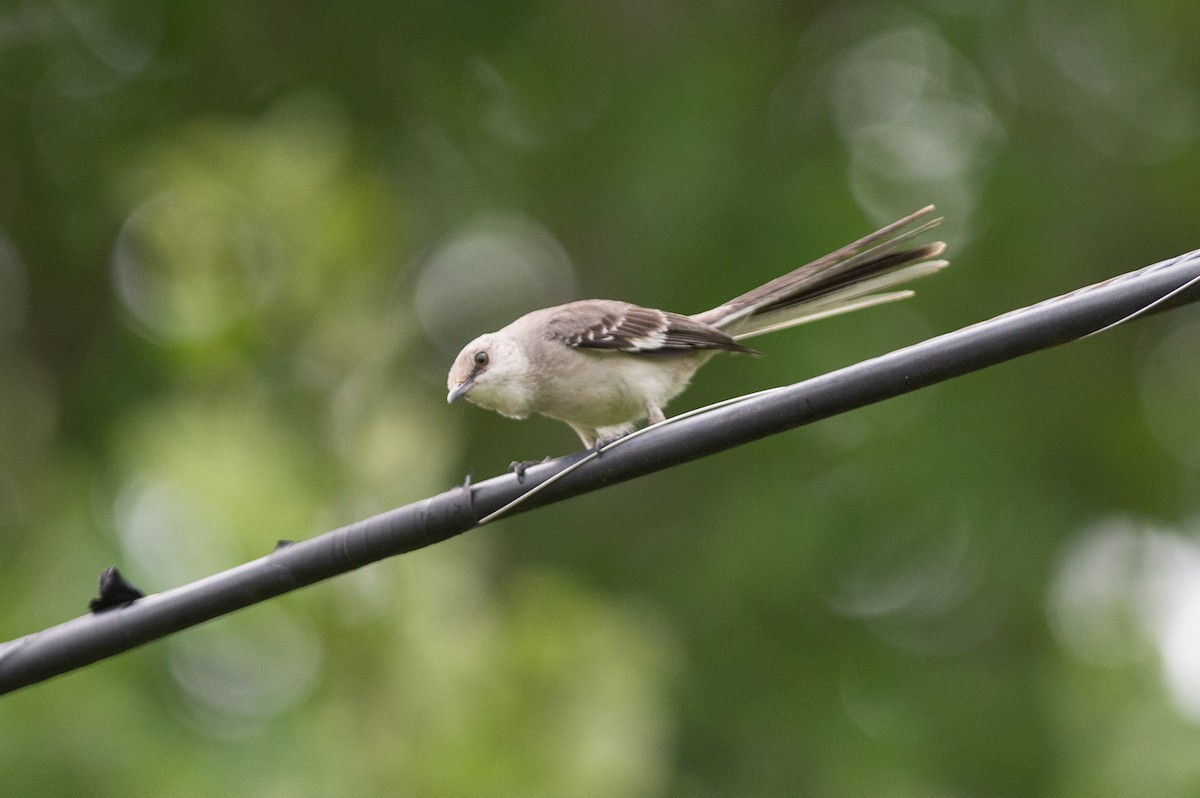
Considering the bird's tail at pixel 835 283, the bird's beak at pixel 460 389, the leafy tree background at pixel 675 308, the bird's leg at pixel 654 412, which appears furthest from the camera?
the leafy tree background at pixel 675 308

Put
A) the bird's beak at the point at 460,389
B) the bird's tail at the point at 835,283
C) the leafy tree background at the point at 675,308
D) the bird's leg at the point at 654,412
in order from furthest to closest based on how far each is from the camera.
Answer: the leafy tree background at the point at 675,308 < the bird's leg at the point at 654,412 < the bird's beak at the point at 460,389 < the bird's tail at the point at 835,283

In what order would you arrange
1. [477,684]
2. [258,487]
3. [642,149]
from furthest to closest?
[642,149], [477,684], [258,487]

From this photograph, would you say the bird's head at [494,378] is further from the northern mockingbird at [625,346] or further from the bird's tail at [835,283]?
the bird's tail at [835,283]

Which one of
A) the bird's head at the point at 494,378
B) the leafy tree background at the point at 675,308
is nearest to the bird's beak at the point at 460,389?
the bird's head at the point at 494,378

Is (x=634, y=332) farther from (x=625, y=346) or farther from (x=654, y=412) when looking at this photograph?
(x=654, y=412)

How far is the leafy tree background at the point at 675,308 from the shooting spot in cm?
771

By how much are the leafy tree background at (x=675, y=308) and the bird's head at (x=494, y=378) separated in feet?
6.78

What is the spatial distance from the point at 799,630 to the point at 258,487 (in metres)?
6.53

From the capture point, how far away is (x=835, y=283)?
5.30 metres

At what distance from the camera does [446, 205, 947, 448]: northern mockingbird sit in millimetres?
5273

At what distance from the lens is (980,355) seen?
10.9 feet

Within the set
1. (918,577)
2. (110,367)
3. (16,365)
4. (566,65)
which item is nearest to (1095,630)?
(918,577)

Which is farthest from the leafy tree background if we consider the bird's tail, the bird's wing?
the bird's tail

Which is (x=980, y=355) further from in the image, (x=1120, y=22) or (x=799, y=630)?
(x=1120, y=22)
